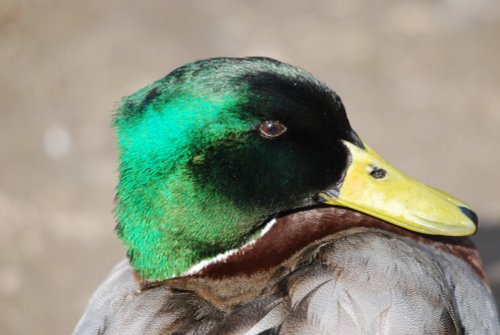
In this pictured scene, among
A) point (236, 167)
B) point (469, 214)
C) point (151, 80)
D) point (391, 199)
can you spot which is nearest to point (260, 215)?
point (236, 167)

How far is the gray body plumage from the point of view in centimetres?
204

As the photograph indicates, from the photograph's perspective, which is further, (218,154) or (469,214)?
(469,214)

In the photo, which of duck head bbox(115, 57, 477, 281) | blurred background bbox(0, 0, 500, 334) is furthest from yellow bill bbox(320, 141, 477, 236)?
blurred background bbox(0, 0, 500, 334)

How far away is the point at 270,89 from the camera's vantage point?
7.54 ft

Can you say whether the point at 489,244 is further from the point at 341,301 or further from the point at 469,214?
the point at 341,301

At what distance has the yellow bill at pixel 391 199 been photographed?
2.43 m

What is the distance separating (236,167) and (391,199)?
0.47 metres

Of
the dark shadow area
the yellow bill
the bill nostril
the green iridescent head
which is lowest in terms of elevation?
the dark shadow area

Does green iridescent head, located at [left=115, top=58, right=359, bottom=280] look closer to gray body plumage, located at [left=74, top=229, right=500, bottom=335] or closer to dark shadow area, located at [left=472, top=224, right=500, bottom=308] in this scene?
gray body plumage, located at [left=74, top=229, right=500, bottom=335]

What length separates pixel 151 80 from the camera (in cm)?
509

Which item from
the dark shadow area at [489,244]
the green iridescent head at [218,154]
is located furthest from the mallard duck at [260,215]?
the dark shadow area at [489,244]

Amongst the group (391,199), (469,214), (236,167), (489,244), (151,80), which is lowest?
(489,244)

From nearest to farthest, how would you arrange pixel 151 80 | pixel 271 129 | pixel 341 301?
pixel 341 301
pixel 271 129
pixel 151 80

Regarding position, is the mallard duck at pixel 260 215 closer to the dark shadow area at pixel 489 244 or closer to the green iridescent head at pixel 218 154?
the green iridescent head at pixel 218 154
